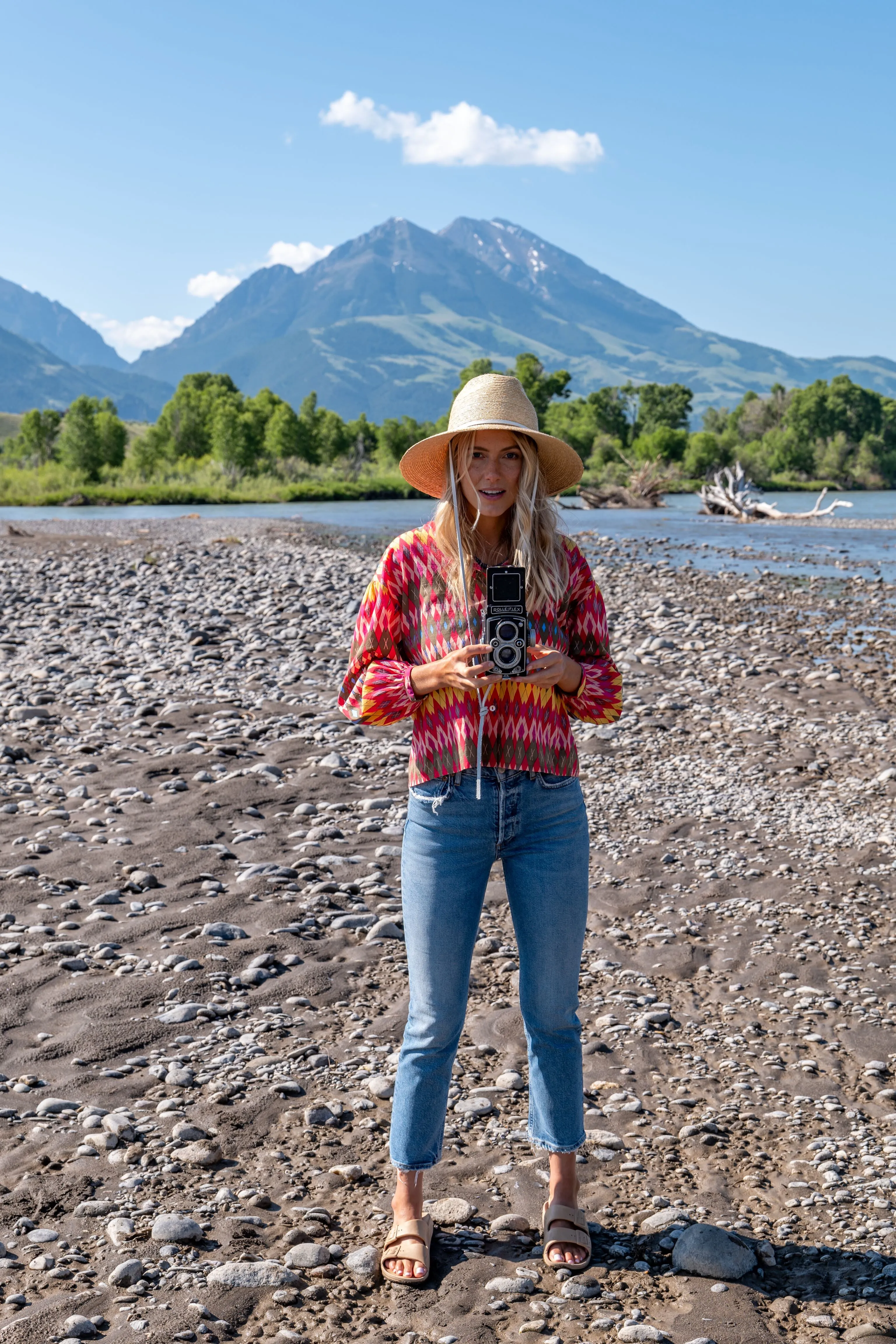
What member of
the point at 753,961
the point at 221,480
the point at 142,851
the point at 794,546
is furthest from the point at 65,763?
the point at 221,480

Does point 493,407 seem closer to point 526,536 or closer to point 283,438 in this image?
point 526,536

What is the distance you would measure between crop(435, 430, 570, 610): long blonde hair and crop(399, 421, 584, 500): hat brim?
0.04m

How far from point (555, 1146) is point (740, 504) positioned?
48.8m

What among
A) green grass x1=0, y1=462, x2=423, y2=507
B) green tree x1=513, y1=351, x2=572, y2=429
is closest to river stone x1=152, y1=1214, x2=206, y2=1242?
green grass x1=0, y1=462, x2=423, y2=507

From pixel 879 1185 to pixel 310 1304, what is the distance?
2.11 m

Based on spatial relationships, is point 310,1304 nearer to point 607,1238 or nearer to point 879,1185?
point 607,1238

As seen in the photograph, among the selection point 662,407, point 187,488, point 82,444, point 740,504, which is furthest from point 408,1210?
point 662,407

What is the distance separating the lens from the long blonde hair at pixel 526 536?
3.44 meters

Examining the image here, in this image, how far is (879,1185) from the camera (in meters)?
4.03

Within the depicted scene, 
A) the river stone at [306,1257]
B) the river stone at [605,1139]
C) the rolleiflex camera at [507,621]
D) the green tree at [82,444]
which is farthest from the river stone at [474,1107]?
the green tree at [82,444]

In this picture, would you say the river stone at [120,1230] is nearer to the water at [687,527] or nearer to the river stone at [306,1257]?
the river stone at [306,1257]

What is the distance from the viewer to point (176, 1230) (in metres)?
3.71

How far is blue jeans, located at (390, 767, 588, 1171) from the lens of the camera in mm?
3375

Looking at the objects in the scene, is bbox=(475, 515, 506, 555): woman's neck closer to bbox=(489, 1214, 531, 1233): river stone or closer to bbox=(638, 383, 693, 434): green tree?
bbox=(489, 1214, 531, 1233): river stone
